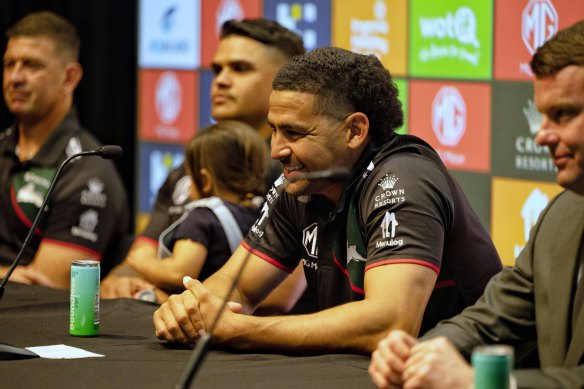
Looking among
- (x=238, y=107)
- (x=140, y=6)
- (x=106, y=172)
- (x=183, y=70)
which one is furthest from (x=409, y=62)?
(x=140, y=6)

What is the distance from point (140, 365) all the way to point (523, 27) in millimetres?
1913

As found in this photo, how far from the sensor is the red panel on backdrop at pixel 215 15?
471 centimetres

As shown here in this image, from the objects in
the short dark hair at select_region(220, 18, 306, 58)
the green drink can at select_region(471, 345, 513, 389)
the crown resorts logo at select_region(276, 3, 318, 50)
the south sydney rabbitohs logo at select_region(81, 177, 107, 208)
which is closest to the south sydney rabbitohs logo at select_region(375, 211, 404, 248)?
the green drink can at select_region(471, 345, 513, 389)

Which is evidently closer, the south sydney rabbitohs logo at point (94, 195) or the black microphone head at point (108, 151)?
the black microphone head at point (108, 151)

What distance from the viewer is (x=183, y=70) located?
5.04 meters

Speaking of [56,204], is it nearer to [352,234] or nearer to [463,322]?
[352,234]

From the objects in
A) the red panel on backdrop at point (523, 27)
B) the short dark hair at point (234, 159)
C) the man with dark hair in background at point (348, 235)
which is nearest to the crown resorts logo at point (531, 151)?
the red panel on backdrop at point (523, 27)

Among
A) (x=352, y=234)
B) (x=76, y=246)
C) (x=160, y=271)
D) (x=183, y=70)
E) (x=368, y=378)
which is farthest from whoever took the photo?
(x=183, y=70)

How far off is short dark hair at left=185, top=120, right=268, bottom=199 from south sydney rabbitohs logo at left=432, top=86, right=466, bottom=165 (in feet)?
2.33

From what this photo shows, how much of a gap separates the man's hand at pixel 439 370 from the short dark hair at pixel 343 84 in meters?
0.88

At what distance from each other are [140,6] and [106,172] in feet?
5.15

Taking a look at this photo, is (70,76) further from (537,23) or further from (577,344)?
(577,344)

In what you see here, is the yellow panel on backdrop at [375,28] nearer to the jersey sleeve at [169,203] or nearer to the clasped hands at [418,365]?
the jersey sleeve at [169,203]

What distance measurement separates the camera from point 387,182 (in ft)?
7.73
